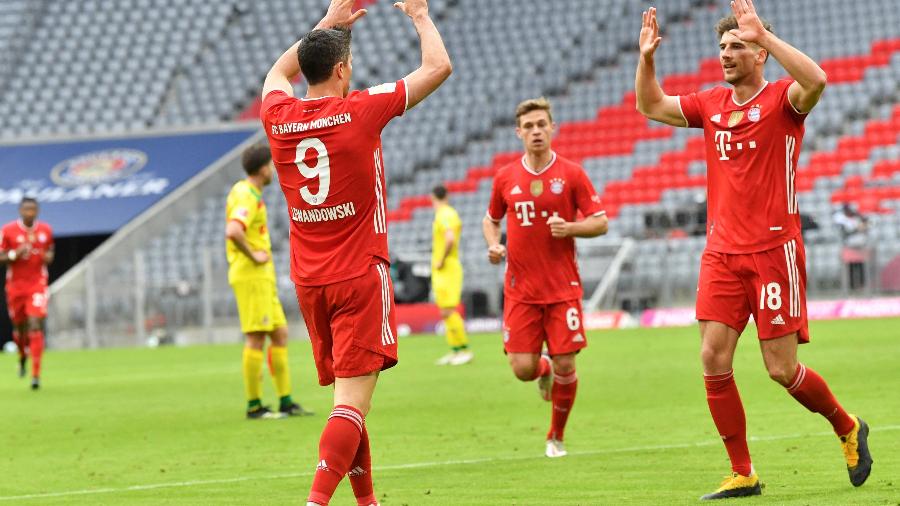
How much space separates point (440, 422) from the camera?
467 inches

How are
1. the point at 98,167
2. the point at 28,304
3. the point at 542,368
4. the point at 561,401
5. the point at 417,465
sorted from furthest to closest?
the point at 98,167 < the point at 28,304 < the point at 542,368 < the point at 561,401 < the point at 417,465

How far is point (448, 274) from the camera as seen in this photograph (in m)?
19.9

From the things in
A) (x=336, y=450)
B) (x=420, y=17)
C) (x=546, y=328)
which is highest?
(x=420, y=17)

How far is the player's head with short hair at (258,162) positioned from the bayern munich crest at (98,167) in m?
21.7

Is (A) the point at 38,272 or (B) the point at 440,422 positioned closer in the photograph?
(B) the point at 440,422

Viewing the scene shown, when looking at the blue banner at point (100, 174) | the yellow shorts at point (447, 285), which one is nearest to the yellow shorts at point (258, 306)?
the yellow shorts at point (447, 285)

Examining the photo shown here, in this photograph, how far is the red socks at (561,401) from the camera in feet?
30.8

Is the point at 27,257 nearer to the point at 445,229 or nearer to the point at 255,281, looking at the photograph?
the point at 445,229

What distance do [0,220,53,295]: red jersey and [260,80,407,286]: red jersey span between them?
12.9m

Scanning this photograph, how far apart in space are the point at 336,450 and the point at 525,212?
163 inches

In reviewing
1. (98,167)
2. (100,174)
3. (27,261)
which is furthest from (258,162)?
(98,167)

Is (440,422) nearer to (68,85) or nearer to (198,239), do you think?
(198,239)

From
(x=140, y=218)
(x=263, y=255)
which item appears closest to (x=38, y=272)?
(x=263, y=255)

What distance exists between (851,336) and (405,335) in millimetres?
10278
